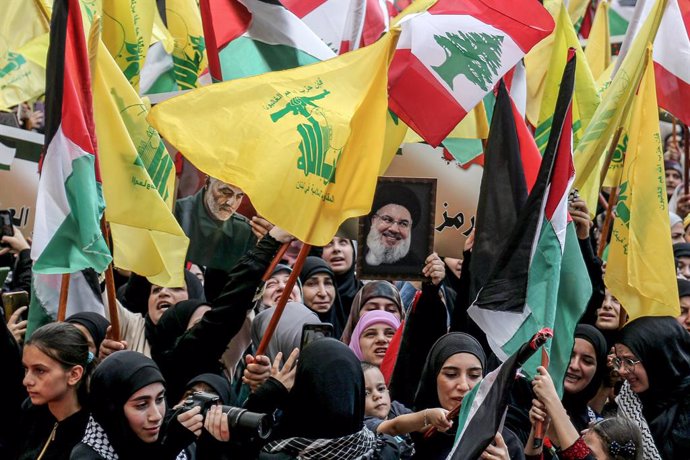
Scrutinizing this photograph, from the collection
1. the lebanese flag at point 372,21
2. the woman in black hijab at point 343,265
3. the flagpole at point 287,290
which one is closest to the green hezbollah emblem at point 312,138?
the flagpole at point 287,290

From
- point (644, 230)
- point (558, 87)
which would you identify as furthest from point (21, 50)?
point (644, 230)

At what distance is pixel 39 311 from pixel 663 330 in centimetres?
310

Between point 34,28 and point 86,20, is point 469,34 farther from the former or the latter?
point 34,28

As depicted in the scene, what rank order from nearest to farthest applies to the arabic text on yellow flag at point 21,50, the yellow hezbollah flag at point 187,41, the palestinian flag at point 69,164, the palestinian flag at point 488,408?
1. the palestinian flag at point 488,408
2. the palestinian flag at point 69,164
3. the arabic text on yellow flag at point 21,50
4. the yellow hezbollah flag at point 187,41

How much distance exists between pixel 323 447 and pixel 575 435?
1253 mm

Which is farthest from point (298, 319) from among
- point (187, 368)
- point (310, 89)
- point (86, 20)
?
point (86, 20)

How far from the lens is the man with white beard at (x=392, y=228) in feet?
21.8

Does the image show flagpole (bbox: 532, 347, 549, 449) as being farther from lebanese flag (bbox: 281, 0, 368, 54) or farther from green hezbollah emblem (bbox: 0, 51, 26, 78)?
→ green hezbollah emblem (bbox: 0, 51, 26, 78)

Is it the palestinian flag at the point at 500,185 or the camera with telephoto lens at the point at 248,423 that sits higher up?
the palestinian flag at the point at 500,185

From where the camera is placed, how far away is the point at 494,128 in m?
6.25

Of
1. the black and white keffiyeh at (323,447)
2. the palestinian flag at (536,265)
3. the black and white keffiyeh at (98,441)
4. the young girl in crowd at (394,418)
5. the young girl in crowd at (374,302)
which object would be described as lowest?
the black and white keffiyeh at (98,441)

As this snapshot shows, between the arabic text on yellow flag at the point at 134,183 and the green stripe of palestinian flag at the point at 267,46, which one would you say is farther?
the green stripe of palestinian flag at the point at 267,46

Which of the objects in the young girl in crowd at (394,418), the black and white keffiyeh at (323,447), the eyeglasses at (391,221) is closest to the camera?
the black and white keffiyeh at (323,447)

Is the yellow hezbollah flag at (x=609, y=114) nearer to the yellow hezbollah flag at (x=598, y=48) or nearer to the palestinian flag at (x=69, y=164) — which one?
→ the yellow hezbollah flag at (x=598, y=48)
